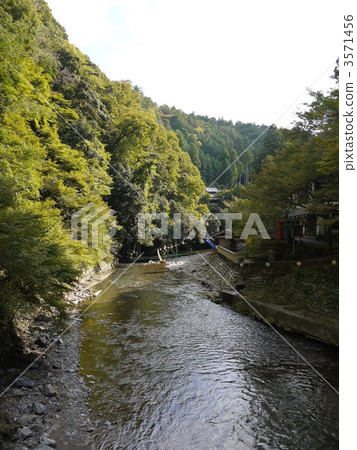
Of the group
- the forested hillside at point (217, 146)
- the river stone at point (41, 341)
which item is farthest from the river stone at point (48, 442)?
the forested hillside at point (217, 146)

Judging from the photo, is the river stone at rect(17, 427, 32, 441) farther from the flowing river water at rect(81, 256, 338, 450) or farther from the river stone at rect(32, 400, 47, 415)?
the flowing river water at rect(81, 256, 338, 450)

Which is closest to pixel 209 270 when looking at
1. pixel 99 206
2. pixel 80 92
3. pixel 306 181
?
pixel 99 206

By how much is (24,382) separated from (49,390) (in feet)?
1.78

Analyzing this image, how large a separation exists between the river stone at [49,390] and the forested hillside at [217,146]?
37.6 m

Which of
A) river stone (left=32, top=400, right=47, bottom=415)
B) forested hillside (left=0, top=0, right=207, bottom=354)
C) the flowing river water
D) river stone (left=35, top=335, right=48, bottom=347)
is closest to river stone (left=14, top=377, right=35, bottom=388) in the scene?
river stone (left=32, top=400, right=47, bottom=415)

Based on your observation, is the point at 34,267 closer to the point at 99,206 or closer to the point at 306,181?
the point at 306,181

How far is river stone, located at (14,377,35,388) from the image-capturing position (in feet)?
17.5

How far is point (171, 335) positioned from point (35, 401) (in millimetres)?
4579

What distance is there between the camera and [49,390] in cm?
536

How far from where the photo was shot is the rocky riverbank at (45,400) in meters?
4.22

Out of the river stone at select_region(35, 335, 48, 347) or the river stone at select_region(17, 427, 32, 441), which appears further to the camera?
the river stone at select_region(35, 335, 48, 347)

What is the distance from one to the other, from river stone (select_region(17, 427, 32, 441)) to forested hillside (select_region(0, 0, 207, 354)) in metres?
1.89

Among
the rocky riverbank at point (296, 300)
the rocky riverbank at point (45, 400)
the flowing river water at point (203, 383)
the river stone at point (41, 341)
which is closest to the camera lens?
the rocky riverbank at point (45, 400)

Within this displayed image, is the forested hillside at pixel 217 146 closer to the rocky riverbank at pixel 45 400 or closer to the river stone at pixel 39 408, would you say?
the rocky riverbank at pixel 45 400
